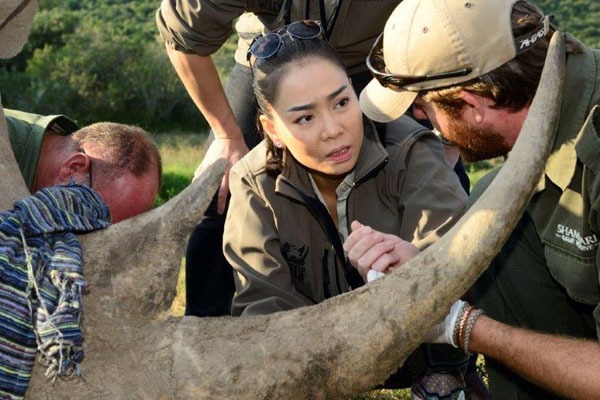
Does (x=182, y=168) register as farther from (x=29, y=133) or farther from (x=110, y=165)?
(x=110, y=165)

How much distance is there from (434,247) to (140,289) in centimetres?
95

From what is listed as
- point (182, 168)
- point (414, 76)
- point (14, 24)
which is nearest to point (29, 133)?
point (14, 24)

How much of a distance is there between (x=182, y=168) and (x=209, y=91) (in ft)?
50.1

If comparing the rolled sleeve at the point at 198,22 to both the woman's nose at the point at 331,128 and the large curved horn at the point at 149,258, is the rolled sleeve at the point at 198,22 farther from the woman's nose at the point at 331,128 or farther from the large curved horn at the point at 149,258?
the large curved horn at the point at 149,258

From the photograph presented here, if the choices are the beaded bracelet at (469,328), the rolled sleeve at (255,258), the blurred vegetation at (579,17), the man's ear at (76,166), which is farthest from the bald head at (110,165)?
the blurred vegetation at (579,17)

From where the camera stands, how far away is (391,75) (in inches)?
164

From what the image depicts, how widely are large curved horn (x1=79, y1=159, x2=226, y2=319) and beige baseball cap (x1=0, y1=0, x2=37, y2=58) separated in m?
1.78

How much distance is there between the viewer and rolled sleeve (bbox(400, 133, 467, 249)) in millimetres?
4258

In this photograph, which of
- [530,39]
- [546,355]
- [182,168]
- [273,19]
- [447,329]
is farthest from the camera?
[182,168]

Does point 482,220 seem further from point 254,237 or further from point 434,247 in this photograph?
point 254,237

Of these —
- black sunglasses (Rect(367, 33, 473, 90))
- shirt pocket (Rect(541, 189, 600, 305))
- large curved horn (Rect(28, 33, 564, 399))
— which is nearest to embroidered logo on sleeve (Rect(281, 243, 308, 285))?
black sunglasses (Rect(367, 33, 473, 90))

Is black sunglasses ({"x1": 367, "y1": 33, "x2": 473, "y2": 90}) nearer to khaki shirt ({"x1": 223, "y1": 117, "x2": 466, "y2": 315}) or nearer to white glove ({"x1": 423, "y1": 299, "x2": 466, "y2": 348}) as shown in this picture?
khaki shirt ({"x1": 223, "y1": 117, "x2": 466, "y2": 315})

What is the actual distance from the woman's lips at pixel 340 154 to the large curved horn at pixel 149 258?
129cm

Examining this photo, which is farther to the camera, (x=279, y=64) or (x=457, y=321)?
(x=279, y=64)
